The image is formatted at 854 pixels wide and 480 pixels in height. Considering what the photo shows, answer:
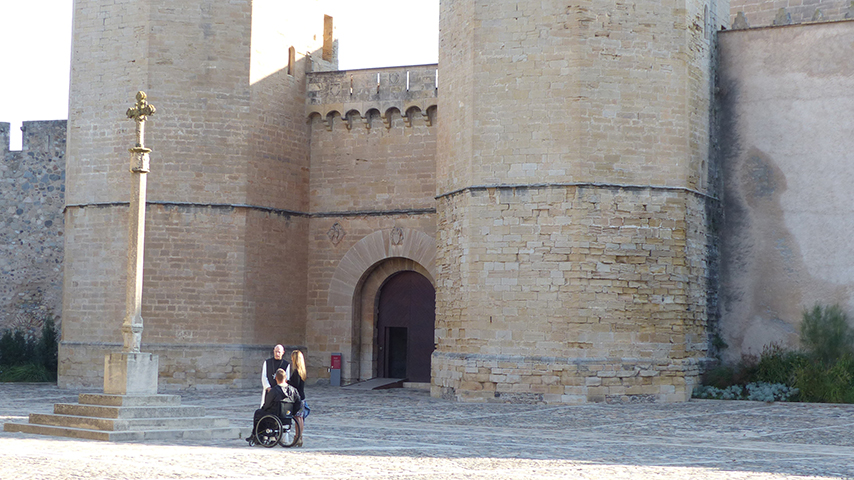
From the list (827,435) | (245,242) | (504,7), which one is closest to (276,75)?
(245,242)

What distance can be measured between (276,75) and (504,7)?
5.02 metres

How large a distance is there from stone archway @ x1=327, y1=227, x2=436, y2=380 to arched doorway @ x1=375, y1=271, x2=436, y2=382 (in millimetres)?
170

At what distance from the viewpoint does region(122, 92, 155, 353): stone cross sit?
1126 centimetres

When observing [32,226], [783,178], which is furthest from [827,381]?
[32,226]

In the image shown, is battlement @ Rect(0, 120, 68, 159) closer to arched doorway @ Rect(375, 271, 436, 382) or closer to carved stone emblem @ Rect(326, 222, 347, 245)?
carved stone emblem @ Rect(326, 222, 347, 245)

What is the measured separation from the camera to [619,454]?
9.84 metres

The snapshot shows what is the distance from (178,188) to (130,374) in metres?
7.78

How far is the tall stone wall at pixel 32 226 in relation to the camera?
21406 mm

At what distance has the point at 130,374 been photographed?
10977 mm

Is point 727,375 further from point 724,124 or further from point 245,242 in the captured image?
point 245,242

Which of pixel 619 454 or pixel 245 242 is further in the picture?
pixel 245 242

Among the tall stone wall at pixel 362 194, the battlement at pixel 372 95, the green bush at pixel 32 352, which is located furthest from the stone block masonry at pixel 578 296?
the green bush at pixel 32 352

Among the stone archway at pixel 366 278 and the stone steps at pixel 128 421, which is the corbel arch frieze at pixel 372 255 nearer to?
the stone archway at pixel 366 278

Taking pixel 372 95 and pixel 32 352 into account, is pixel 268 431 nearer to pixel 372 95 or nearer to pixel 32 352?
pixel 372 95
